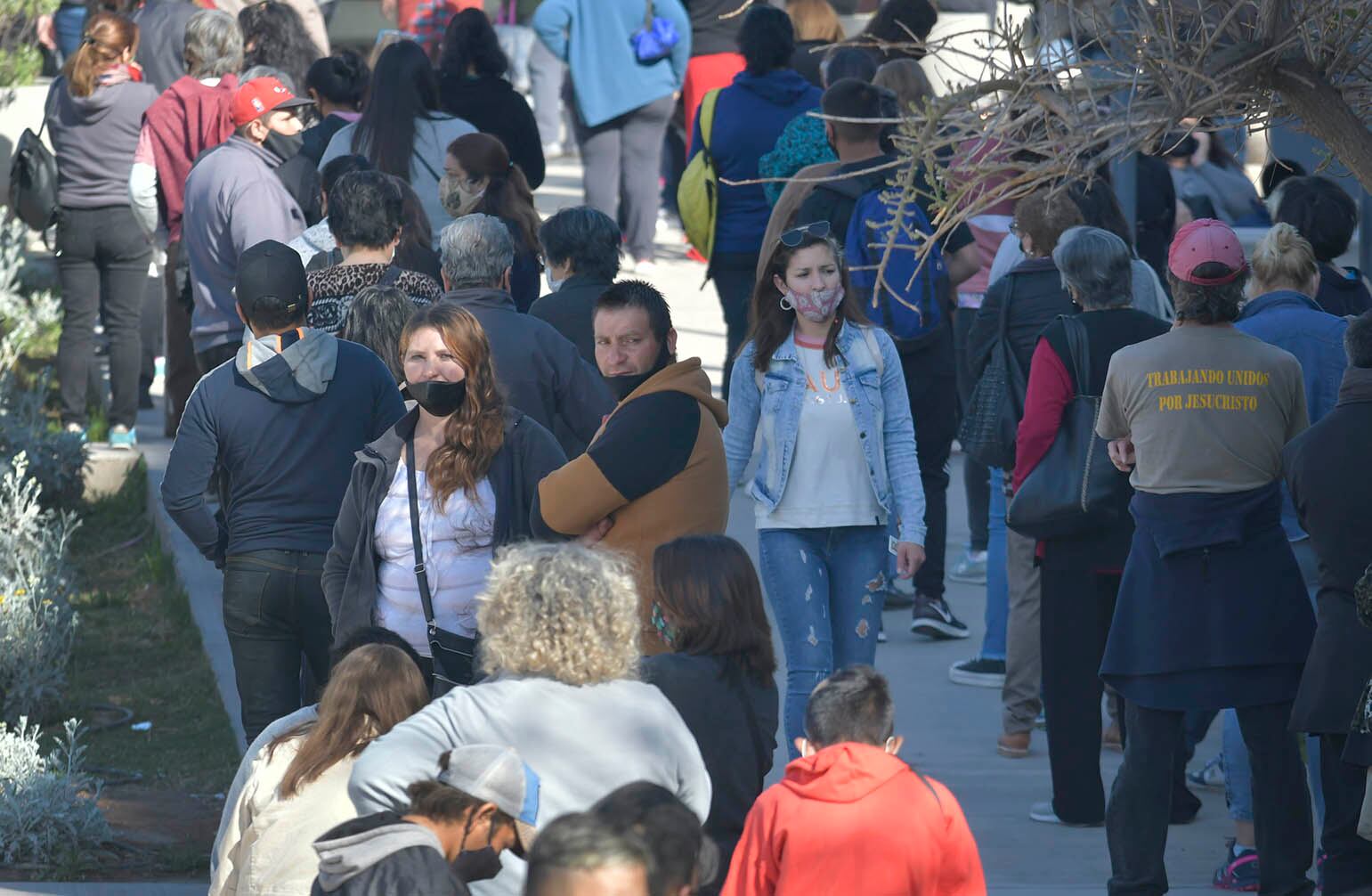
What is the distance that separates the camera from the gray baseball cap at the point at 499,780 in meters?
3.45

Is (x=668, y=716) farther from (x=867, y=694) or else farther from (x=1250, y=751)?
(x=1250, y=751)

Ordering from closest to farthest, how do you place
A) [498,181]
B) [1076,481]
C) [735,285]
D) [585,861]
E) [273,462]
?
1. [585,861]
2. [273,462]
3. [1076,481]
4. [498,181]
5. [735,285]

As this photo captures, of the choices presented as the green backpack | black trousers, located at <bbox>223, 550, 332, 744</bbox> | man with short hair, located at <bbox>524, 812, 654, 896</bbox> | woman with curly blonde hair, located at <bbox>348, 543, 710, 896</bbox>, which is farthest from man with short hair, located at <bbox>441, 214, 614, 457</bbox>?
man with short hair, located at <bbox>524, 812, 654, 896</bbox>

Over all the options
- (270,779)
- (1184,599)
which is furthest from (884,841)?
(1184,599)

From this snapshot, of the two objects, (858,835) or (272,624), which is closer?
(858,835)

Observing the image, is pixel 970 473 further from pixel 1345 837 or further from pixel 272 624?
pixel 272 624

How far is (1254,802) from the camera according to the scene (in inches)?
209

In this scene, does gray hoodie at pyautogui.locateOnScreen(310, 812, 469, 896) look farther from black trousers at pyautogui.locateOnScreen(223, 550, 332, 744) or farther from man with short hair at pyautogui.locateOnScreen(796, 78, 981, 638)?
man with short hair at pyautogui.locateOnScreen(796, 78, 981, 638)

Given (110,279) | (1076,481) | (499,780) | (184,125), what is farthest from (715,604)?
(110,279)

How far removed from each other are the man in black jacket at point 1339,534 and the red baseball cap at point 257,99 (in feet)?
15.3

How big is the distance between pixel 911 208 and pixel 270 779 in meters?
4.00

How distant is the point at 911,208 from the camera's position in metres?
7.45

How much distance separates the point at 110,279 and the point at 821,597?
5401mm

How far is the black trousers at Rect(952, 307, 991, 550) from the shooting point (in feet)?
26.9
